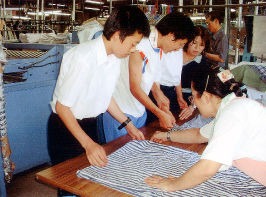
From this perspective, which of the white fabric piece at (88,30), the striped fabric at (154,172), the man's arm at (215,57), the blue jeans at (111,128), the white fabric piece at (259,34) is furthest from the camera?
the man's arm at (215,57)

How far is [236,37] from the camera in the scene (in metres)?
3.85

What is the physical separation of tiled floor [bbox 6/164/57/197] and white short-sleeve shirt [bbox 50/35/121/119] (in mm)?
1563

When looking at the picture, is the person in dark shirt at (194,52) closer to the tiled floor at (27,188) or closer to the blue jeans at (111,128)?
the blue jeans at (111,128)

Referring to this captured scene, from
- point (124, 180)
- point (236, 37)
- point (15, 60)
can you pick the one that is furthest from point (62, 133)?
point (236, 37)

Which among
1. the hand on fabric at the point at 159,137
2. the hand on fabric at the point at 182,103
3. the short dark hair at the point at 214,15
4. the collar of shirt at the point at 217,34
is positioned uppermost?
the short dark hair at the point at 214,15

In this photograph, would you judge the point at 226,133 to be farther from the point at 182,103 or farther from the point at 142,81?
the point at 182,103

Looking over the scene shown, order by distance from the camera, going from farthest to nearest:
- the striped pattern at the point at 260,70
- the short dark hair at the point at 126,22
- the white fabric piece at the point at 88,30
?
the white fabric piece at the point at 88,30
the striped pattern at the point at 260,70
the short dark hair at the point at 126,22

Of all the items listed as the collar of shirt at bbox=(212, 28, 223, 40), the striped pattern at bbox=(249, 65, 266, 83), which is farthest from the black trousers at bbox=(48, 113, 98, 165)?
the collar of shirt at bbox=(212, 28, 223, 40)

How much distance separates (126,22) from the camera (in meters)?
1.37

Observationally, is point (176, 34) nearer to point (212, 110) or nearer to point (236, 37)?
point (212, 110)

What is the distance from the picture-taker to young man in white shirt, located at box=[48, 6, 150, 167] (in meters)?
1.31

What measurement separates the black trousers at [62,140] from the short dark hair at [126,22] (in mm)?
579

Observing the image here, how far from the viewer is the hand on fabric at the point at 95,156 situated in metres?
1.26

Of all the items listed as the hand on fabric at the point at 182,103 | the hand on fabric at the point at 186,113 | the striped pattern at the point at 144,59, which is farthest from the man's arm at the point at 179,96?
the striped pattern at the point at 144,59
